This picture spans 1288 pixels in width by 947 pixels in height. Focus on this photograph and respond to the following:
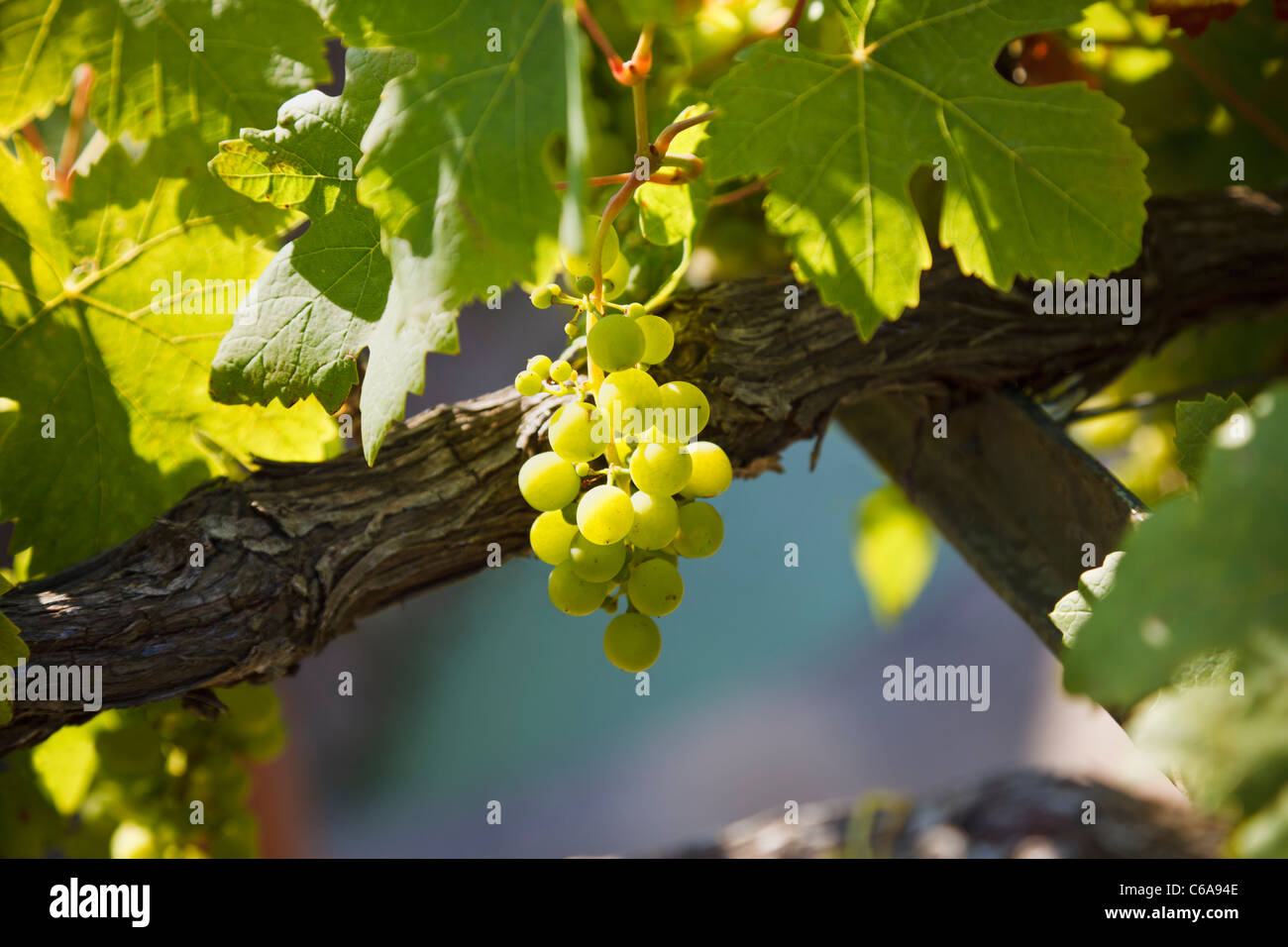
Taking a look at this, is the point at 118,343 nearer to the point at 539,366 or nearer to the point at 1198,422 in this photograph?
the point at 539,366

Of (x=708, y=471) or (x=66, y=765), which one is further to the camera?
(x=66, y=765)

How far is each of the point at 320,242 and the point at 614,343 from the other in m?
0.19

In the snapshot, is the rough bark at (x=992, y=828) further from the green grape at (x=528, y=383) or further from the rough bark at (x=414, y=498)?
the green grape at (x=528, y=383)

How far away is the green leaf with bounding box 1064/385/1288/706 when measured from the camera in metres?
0.27

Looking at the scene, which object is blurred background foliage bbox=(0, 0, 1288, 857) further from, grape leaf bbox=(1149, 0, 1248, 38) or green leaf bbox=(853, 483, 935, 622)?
green leaf bbox=(853, 483, 935, 622)

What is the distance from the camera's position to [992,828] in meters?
1.07

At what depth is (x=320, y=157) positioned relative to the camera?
0.50m

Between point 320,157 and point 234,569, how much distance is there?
0.24m

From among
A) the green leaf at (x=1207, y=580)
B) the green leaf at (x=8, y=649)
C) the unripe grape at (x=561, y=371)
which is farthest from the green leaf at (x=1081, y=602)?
the green leaf at (x=8, y=649)

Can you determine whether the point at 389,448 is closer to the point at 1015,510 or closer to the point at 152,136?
the point at 152,136

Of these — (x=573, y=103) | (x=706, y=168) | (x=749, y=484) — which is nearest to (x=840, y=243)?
(x=706, y=168)

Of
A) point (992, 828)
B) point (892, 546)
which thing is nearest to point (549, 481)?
point (892, 546)

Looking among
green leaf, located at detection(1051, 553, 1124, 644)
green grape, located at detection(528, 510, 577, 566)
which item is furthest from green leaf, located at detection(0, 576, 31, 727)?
green leaf, located at detection(1051, 553, 1124, 644)

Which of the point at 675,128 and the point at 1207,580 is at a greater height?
the point at 675,128
